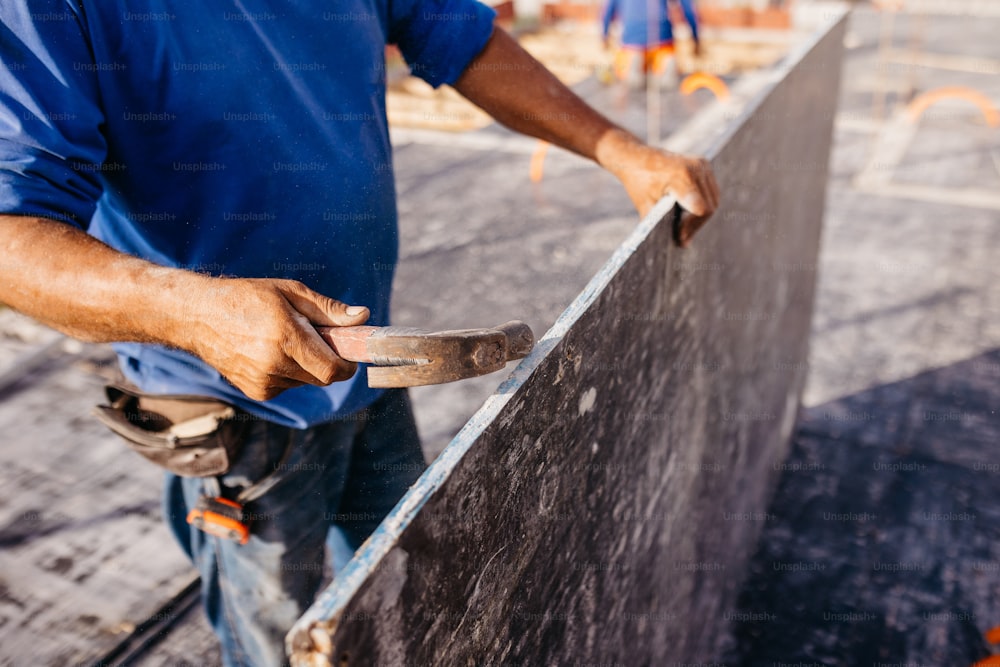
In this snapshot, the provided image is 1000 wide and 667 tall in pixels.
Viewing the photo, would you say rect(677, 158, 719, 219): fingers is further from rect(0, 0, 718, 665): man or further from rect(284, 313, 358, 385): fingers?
rect(284, 313, 358, 385): fingers

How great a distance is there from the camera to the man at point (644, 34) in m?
7.37

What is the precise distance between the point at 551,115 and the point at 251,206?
2.57ft

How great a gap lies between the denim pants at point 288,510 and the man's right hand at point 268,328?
57 centimetres

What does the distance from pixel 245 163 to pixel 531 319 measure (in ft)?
7.84

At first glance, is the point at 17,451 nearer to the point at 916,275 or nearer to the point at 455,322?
the point at 455,322

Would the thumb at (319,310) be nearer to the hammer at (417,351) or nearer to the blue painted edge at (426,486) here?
the hammer at (417,351)

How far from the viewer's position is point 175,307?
108 centimetres

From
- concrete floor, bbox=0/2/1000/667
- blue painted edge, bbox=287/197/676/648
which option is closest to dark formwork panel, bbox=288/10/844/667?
blue painted edge, bbox=287/197/676/648

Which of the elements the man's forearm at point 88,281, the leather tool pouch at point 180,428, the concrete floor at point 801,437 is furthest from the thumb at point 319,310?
the concrete floor at point 801,437

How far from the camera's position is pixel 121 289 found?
110 cm

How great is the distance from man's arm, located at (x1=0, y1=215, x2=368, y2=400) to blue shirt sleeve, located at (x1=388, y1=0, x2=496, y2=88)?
3.14ft

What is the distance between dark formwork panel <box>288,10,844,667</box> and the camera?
0.88m

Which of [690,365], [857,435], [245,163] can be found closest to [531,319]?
[857,435]

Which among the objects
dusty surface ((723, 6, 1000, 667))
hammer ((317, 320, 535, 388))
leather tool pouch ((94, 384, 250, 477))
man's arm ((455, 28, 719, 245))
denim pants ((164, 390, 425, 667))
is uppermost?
man's arm ((455, 28, 719, 245))
